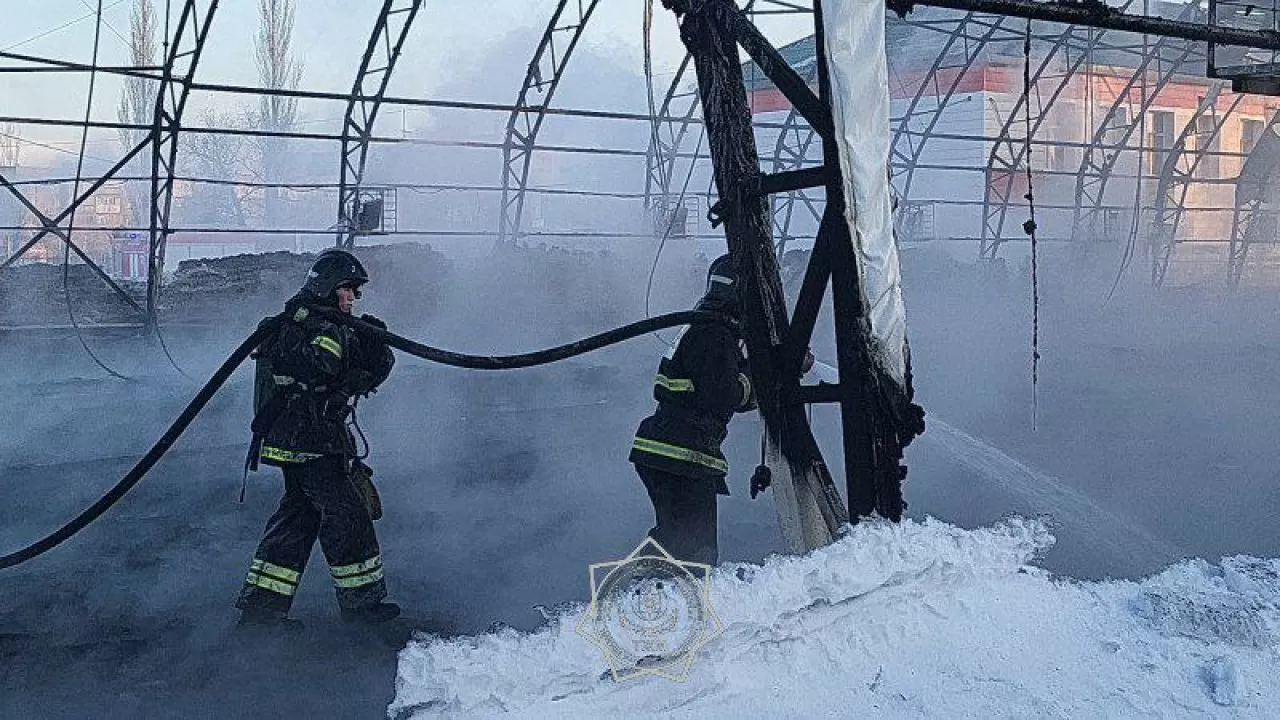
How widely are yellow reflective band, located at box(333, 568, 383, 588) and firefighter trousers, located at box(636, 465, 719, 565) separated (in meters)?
1.31

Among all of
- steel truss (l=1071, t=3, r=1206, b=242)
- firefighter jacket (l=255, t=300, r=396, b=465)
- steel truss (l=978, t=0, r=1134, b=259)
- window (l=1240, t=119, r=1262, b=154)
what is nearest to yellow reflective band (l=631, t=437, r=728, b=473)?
firefighter jacket (l=255, t=300, r=396, b=465)

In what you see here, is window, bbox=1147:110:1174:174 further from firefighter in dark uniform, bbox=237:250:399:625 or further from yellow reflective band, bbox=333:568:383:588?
yellow reflective band, bbox=333:568:383:588

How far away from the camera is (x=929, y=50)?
1764 cm

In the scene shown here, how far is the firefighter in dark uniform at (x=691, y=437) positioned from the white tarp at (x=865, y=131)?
120 cm

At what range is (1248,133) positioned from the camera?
73.0 feet

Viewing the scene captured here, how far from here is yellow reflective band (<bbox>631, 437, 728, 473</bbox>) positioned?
4535mm

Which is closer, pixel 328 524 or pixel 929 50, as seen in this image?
pixel 328 524

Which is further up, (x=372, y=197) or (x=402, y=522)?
(x=372, y=197)

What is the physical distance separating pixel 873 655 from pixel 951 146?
19647 mm

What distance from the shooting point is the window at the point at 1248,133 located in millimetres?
21578

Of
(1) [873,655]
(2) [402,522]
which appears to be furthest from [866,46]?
(2) [402,522]

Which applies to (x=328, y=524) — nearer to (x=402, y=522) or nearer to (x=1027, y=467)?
(x=402, y=522)

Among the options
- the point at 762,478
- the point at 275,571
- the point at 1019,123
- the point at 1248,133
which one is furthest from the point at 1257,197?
the point at 275,571

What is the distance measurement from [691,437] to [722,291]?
648 millimetres
